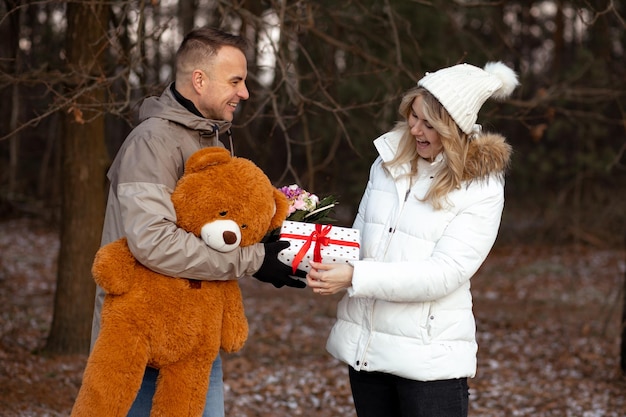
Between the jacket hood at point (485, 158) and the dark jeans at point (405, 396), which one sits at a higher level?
the jacket hood at point (485, 158)

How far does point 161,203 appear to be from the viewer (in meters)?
2.64

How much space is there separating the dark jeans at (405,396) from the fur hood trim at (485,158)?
0.76 m

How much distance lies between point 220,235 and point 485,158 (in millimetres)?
1002

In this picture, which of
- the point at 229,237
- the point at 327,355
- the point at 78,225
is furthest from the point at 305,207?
the point at 327,355

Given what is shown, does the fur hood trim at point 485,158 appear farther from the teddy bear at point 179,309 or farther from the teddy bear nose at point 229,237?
the teddy bear nose at point 229,237

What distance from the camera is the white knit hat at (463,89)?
2889 millimetres

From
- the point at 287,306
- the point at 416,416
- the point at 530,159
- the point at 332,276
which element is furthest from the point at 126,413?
the point at 530,159

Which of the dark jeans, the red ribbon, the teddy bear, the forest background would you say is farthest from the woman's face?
the forest background

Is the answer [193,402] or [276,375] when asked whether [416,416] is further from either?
[276,375]

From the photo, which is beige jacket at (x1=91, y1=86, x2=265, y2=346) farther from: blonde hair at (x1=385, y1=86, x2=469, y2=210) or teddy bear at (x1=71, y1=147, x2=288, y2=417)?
blonde hair at (x1=385, y1=86, x2=469, y2=210)

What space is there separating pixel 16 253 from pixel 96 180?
7.16 m

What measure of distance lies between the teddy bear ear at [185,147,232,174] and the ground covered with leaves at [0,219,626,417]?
300 centimetres

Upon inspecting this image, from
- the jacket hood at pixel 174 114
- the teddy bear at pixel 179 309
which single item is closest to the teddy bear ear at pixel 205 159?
the teddy bear at pixel 179 309

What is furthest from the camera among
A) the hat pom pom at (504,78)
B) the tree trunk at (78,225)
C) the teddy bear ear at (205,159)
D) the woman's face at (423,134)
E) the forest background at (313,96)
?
the tree trunk at (78,225)
